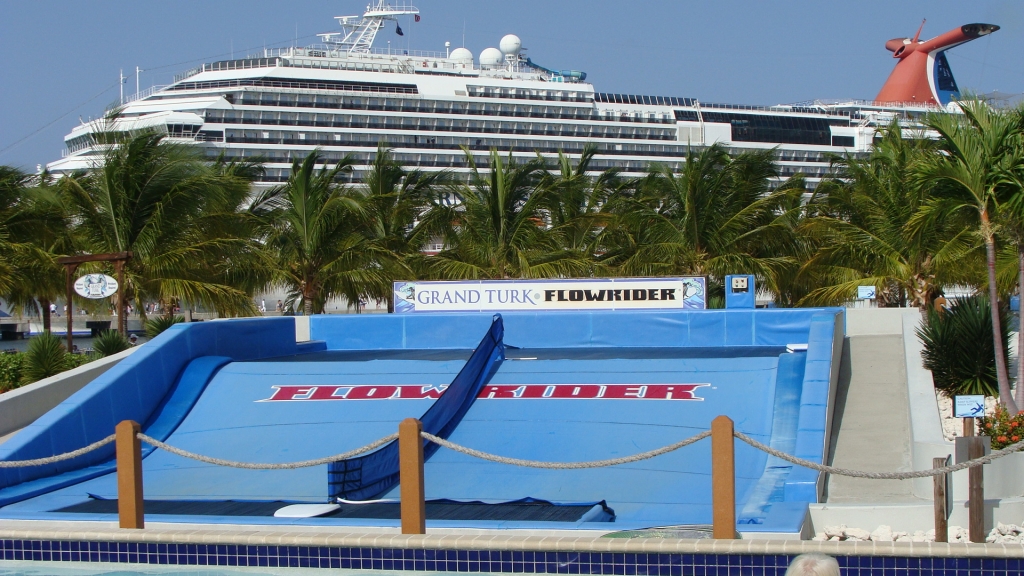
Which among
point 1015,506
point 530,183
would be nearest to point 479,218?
point 530,183

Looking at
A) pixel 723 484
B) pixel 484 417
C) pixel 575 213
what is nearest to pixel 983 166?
pixel 723 484

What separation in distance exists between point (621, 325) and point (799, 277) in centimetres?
881

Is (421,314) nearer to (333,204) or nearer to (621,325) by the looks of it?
(621,325)

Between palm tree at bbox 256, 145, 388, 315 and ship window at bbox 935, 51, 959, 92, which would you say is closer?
palm tree at bbox 256, 145, 388, 315

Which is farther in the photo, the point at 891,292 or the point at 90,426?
the point at 891,292

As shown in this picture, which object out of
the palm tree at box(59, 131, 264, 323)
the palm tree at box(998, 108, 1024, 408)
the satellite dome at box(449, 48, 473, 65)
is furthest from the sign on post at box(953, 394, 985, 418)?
the satellite dome at box(449, 48, 473, 65)

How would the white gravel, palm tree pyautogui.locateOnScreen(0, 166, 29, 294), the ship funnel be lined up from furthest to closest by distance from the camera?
the ship funnel
palm tree pyautogui.locateOnScreen(0, 166, 29, 294)
the white gravel

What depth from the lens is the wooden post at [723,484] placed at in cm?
677

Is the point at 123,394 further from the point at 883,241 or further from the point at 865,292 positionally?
the point at 883,241

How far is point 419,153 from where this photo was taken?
6406 centimetres

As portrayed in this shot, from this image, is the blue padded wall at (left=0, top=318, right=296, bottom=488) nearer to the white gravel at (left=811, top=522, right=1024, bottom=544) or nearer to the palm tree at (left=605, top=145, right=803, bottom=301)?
the white gravel at (left=811, top=522, right=1024, bottom=544)

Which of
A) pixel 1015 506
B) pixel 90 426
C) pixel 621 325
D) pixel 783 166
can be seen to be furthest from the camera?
pixel 783 166

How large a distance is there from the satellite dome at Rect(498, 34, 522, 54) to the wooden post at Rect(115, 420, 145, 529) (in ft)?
224

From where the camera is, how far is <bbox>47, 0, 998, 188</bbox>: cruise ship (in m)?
59.9
